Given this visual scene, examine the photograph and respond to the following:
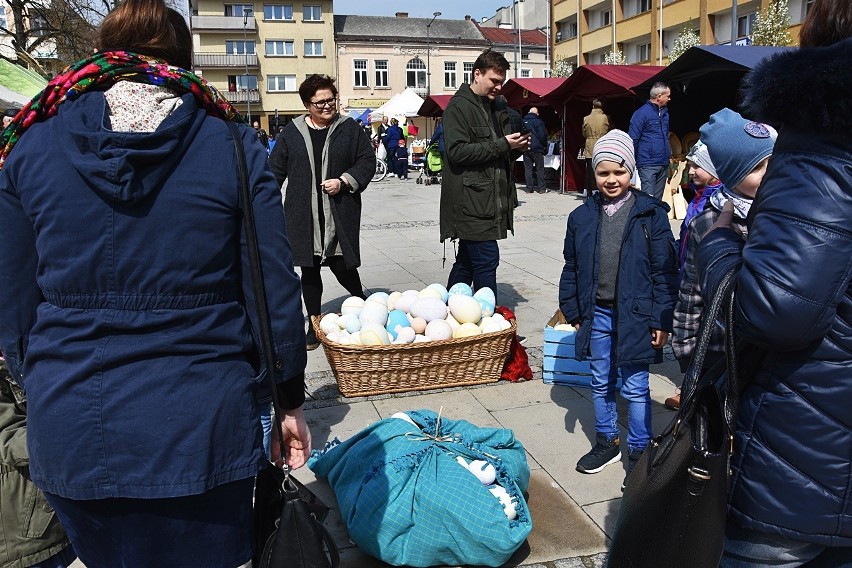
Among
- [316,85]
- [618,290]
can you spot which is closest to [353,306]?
[316,85]

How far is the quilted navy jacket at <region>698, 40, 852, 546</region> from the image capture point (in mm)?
1462

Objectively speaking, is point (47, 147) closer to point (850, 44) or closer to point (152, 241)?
point (152, 241)

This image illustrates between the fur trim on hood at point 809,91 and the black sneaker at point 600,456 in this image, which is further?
the black sneaker at point 600,456

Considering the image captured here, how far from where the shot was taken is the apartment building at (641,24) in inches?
1389

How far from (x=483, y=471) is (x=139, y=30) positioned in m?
2.17

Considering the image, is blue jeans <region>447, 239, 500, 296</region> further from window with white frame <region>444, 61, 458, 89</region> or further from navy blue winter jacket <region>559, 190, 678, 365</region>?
window with white frame <region>444, 61, 458, 89</region>

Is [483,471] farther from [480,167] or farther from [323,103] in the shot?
[323,103]

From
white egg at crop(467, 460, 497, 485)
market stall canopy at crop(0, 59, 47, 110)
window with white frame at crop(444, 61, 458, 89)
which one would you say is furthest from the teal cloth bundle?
window with white frame at crop(444, 61, 458, 89)

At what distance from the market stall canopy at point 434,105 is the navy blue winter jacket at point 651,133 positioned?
13.1 metres

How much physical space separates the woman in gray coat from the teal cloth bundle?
8.91 feet

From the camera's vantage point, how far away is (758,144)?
2.29 m

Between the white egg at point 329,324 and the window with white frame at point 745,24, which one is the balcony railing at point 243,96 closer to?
the window with white frame at point 745,24

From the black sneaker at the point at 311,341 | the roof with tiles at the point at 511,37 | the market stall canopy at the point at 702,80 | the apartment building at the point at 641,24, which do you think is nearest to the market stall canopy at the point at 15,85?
the black sneaker at the point at 311,341

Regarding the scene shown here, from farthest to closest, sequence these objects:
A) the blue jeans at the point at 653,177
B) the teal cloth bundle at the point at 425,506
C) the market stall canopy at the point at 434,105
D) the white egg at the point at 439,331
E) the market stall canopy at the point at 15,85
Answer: the market stall canopy at the point at 434,105 → the blue jeans at the point at 653,177 → the market stall canopy at the point at 15,85 → the white egg at the point at 439,331 → the teal cloth bundle at the point at 425,506
